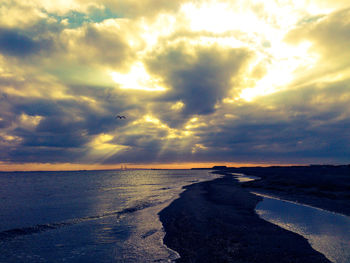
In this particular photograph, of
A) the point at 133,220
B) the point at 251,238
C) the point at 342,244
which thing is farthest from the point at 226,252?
the point at 133,220

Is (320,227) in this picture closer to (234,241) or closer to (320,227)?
(320,227)

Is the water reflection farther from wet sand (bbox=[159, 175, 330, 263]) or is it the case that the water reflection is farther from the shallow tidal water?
wet sand (bbox=[159, 175, 330, 263])

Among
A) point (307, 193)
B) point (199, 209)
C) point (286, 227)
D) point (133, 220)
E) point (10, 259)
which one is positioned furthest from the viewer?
point (307, 193)

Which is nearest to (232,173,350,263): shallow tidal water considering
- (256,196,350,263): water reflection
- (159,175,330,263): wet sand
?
(256,196,350,263): water reflection

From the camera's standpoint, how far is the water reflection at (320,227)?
15.1 metres

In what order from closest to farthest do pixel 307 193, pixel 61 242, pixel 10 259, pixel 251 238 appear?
pixel 10 259
pixel 251 238
pixel 61 242
pixel 307 193

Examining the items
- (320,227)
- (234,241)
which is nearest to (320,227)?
(320,227)

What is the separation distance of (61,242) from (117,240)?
450 centimetres

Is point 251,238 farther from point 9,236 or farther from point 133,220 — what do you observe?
point 9,236

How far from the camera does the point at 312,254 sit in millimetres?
14328

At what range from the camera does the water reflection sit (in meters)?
15.1

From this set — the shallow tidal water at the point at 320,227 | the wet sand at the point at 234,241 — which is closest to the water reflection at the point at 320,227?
the shallow tidal water at the point at 320,227

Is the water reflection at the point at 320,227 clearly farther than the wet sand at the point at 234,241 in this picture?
Yes

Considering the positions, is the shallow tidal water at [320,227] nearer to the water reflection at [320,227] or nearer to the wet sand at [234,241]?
the water reflection at [320,227]
